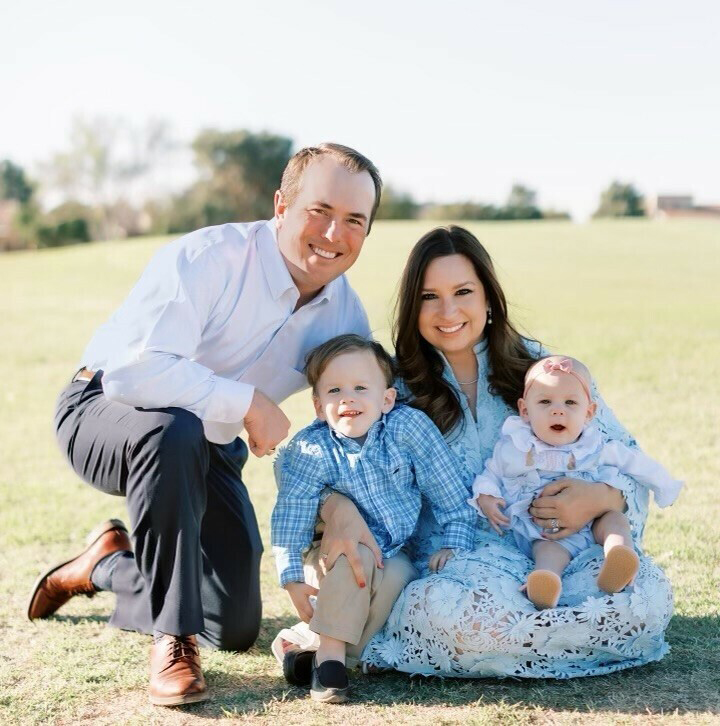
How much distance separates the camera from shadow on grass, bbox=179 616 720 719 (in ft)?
10.7

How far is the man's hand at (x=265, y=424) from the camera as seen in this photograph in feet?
11.9

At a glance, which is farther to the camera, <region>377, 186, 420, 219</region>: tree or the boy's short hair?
<region>377, 186, 420, 219</region>: tree

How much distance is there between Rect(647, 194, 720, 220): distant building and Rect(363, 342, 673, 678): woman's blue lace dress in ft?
204

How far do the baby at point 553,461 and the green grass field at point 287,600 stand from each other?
54 centimetres

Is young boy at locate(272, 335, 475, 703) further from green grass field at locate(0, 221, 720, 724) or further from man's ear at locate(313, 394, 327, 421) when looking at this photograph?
green grass field at locate(0, 221, 720, 724)

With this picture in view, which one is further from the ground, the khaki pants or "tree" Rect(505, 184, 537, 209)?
"tree" Rect(505, 184, 537, 209)

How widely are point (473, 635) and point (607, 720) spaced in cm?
51

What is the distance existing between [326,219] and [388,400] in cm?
74

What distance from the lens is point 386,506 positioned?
3715mm

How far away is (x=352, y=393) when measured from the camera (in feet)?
12.3

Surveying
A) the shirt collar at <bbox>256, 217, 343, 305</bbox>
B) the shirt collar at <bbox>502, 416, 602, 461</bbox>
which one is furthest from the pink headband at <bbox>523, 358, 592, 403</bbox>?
the shirt collar at <bbox>256, 217, 343, 305</bbox>

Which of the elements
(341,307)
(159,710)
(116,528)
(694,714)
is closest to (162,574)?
(159,710)

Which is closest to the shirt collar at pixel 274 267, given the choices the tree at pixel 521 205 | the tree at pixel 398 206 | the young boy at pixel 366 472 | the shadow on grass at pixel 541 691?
the young boy at pixel 366 472

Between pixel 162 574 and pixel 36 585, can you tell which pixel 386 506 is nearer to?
pixel 162 574
